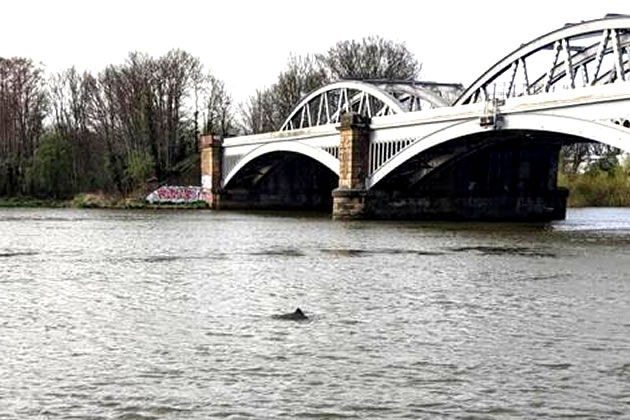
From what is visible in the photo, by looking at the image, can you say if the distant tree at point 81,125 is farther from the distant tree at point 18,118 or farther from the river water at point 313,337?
the river water at point 313,337

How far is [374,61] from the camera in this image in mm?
81438

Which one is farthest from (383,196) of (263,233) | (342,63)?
(342,63)

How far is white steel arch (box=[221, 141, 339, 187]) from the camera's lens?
182ft

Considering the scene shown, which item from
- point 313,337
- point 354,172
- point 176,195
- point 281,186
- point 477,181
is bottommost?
point 313,337

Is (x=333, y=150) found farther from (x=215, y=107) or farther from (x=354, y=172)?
(x=215, y=107)

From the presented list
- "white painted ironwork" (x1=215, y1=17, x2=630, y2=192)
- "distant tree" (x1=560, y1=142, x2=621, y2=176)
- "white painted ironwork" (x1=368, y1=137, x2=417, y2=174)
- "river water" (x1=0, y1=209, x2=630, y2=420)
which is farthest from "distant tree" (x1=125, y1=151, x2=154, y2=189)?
"river water" (x1=0, y1=209, x2=630, y2=420)

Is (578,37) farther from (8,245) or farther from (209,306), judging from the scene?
(209,306)

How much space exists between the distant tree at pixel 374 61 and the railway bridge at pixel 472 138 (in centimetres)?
1301

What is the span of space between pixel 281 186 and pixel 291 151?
461 inches

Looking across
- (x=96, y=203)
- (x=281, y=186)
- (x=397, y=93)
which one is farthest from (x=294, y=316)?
(x=96, y=203)

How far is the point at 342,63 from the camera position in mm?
82312

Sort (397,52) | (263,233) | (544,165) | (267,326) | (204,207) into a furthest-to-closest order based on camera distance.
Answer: (397,52) < (204,207) < (544,165) < (263,233) < (267,326)

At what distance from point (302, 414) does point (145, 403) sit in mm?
1595

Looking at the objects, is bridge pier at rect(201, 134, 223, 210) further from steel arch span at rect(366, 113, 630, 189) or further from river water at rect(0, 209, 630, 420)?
river water at rect(0, 209, 630, 420)
